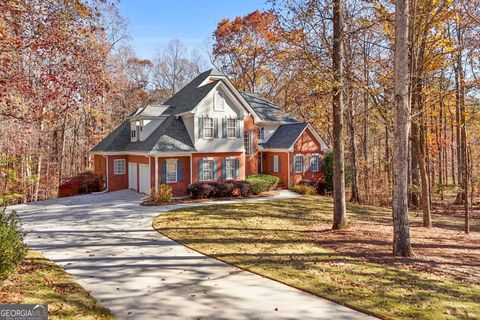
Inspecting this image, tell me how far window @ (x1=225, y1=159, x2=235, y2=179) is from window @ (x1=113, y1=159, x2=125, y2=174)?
7.68 m

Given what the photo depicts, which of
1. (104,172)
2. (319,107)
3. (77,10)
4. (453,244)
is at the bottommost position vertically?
(453,244)

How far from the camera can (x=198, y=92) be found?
24719 mm

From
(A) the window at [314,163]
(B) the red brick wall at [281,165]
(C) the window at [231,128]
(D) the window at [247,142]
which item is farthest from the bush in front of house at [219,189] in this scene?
(A) the window at [314,163]

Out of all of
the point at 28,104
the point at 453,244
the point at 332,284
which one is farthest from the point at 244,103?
the point at 332,284

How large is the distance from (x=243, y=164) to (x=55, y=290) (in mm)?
18311

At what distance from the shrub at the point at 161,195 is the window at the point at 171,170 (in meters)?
1.75

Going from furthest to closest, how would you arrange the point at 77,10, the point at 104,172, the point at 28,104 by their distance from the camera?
the point at 104,172, the point at 28,104, the point at 77,10

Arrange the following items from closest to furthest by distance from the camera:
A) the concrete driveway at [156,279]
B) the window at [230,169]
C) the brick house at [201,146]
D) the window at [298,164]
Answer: the concrete driveway at [156,279], the brick house at [201,146], the window at [230,169], the window at [298,164]

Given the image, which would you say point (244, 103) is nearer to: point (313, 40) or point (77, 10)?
point (313, 40)

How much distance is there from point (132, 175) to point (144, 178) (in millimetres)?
2338

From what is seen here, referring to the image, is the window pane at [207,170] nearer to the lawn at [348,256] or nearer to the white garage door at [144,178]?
the white garage door at [144,178]

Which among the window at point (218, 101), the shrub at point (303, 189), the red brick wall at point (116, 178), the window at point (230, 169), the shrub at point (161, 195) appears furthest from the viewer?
the shrub at point (303, 189)

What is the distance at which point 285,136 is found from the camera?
93.1 ft

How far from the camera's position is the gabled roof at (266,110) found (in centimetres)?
2990
